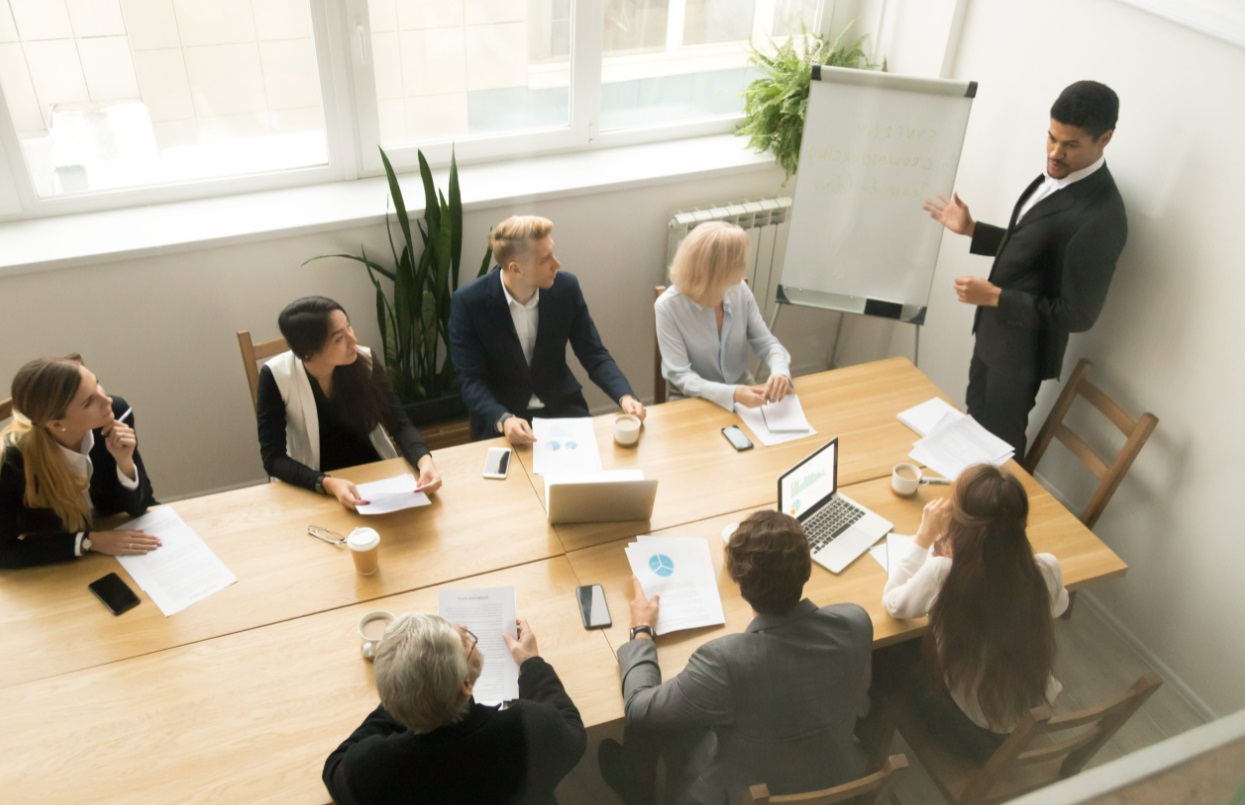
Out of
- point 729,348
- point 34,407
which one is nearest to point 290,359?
point 34,407

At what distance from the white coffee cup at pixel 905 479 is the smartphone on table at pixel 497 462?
117 centimetres

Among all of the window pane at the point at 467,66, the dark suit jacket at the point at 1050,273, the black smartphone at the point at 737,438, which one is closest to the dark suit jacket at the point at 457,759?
the black smartphone at the point at 737,438

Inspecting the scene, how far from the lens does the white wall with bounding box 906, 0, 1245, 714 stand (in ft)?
Answer: 9.25

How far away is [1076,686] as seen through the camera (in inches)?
114

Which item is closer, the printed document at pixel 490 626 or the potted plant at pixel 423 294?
the printed document at pixel 490 626

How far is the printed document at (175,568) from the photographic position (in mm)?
2283

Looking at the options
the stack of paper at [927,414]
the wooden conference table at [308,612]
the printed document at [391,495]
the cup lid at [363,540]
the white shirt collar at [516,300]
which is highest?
the white shirt collar at [516,300]

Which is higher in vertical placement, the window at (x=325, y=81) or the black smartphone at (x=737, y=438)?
the window at (x=325, y=81)

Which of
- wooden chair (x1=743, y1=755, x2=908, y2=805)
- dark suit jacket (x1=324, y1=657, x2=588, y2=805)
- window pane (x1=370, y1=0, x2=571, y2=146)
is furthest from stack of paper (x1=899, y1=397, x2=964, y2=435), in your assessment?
window pane (x1=370, y1=0, x2=571, y2=146)

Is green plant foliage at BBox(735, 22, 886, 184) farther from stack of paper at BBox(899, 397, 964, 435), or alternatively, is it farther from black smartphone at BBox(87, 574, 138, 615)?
black smartphone at BBox(87, 574, 138, 615)

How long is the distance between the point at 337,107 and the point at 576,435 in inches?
68.6

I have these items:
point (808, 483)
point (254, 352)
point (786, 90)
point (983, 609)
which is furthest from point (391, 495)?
point (786, 90)

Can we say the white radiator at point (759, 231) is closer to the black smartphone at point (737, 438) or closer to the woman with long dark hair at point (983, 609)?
the black smartphone at point (737, 438)

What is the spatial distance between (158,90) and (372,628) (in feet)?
7.64
